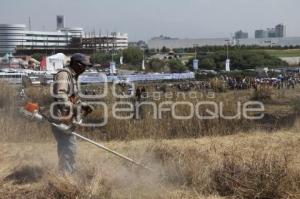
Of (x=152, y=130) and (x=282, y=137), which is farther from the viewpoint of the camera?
(x=152, y=130)

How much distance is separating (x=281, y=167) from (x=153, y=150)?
2.04 metres

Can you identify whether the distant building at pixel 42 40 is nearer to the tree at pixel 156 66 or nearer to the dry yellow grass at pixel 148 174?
the tree at pixel 156 66

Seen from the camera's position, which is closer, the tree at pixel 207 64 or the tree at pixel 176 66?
the tree at pixel 176 66

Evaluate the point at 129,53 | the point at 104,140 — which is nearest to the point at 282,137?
the point at 104,140

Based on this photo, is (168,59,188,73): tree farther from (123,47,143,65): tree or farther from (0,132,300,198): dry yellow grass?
(0,132,300,198): dry yellow grass

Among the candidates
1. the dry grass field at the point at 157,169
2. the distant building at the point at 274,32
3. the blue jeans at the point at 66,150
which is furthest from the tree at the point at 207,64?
the distant building at the point at 274,32

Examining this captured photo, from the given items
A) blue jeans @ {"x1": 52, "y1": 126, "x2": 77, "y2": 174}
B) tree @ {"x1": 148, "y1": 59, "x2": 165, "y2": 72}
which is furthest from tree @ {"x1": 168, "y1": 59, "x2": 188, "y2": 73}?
blue jeans @ {"x1": 52, "y1": 126, "x2": 77, "y2": 174}

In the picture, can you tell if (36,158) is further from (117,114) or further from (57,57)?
(57,57)

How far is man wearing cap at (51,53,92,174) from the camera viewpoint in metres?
5.43

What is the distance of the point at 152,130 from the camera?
9.80 m

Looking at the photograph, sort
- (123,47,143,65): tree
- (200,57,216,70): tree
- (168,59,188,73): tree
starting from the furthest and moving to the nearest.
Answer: (123,47,143,65): tree → (200,57,216,70): tree → (168,59,188,73): tree

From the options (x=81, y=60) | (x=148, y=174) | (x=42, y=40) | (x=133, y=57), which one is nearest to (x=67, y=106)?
(x=81, y=60)

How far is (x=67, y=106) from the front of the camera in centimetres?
538

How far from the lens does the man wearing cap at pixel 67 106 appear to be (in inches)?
214
